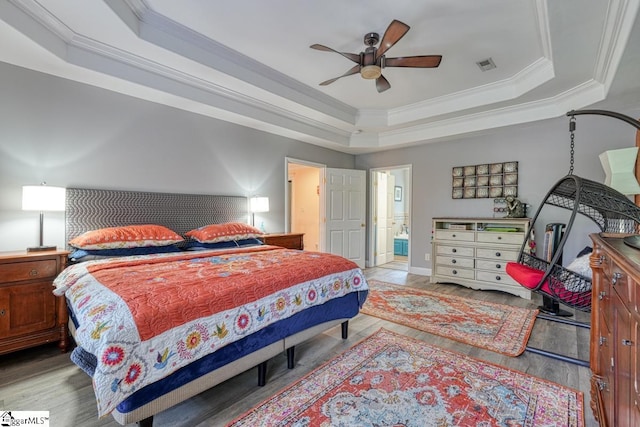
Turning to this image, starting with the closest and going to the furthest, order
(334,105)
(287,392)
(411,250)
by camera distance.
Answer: (287,392)
(334,105)
(411,250)

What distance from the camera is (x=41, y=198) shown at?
2.35m

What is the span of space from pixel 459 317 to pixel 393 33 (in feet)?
9.43

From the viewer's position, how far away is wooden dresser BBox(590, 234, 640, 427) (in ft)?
2.78

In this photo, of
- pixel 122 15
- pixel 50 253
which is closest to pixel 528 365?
pixel 50 253

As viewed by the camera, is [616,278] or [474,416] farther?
[474,416]

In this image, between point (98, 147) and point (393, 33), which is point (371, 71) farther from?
point (98, 147)

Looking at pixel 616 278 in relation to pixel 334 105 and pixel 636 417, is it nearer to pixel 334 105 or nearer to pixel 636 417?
pixel 636 417

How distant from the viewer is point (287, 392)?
1854mm

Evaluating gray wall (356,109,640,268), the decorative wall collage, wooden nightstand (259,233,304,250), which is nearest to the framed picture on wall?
gray wall (356,109,640,268)

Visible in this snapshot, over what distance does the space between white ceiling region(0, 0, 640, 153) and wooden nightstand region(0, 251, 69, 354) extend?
1.65 metres

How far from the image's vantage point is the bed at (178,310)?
127 cm

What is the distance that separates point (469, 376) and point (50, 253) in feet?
10.9

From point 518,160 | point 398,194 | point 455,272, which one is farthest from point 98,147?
point 398,194

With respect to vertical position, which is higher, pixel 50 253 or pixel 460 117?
pixel 460 117
